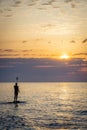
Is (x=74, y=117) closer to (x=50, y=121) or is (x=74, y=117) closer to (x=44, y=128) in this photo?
(x=50, y=121)

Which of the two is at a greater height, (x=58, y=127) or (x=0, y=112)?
(x=58, y=127)

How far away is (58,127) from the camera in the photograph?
32031 mm

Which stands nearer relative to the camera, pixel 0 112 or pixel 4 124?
pixel 4 124

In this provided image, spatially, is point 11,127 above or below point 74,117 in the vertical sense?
above

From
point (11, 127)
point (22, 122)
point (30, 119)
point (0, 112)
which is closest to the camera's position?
point (11, 127)

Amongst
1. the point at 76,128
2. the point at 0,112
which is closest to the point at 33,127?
the point at 76,128

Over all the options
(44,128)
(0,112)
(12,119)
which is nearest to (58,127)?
(44,128)

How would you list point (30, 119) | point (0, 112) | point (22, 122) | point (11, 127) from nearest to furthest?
point (11, 127) → point (22, 122) → point (30, 119) → point (0, 112)

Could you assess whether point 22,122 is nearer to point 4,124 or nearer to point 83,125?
point 4,124

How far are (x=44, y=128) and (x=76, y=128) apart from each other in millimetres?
2667

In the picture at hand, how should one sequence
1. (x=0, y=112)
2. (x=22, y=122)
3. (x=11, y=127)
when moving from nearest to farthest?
(x=11, y=127), (x=22, y=122), (x=0, y=112)

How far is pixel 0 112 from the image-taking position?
42.2m

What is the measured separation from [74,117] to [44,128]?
8.21 meters

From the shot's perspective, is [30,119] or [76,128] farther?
[30,119]
